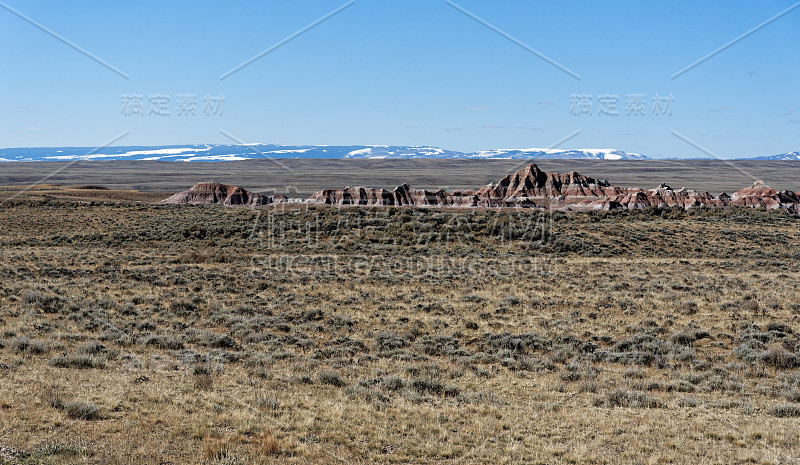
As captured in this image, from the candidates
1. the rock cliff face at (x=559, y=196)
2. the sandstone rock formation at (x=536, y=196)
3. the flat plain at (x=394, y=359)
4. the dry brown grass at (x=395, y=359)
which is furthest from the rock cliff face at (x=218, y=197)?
the dry brown grass at (x=395, y=359)

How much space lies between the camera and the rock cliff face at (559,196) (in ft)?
258

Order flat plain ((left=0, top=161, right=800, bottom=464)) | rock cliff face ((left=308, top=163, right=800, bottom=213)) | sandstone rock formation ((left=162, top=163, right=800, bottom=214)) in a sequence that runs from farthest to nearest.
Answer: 1. sandstone rock formation ((left=162, top=163, right=800, bottom=214))
2. rock cliff face ((left=308, top=163, right=800, bottom=213))
3. flat plain ((left=0, top=161, right=800, bottom=464))

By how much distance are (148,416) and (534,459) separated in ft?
19.2

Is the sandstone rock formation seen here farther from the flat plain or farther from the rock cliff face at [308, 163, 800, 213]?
the flat plain

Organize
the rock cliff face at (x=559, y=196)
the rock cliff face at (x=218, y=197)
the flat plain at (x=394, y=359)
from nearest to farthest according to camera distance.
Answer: the flat plain at (x=394, y=359)
the rock cliff face at (x=559, y=196)
the rock cliff face at (x=218, y=197)

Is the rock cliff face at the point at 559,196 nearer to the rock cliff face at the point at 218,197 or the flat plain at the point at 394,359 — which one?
the rock cliff face at the point at 218,197

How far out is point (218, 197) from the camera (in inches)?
3504

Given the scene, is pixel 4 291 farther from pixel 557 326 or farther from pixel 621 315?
pixel 621 315

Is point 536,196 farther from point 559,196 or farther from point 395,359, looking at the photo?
point 395,359

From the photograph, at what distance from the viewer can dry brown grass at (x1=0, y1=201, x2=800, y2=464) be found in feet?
27.0

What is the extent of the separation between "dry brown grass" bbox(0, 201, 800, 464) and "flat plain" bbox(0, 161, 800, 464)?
0.06 m

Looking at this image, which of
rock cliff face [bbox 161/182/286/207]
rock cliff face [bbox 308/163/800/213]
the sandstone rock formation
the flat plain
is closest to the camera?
the flat plain

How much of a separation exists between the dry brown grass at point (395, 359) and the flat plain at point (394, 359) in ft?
0.19

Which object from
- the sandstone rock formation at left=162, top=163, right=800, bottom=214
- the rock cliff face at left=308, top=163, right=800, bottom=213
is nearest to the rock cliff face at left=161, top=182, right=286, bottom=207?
the sandstone rock formation at left=162, top=163, right=800, bottom=214
